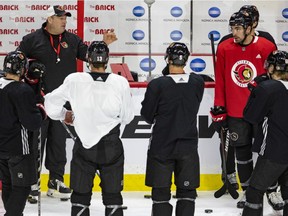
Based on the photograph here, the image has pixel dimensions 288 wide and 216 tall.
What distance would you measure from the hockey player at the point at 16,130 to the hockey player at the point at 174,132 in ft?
2.51

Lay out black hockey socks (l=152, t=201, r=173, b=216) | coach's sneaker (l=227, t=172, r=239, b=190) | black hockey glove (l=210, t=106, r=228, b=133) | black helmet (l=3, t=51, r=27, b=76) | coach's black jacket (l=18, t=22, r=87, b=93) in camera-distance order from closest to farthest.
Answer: black helmet (l=3, t=51, r=27, b=76) → black hockey socks (l=152, t=201, r=173, b=216) → black hockey glove (l=210, t=106, r=228, b=133) → coach's black jacket (l=18, t=22, r=87, b=93) → coach's sneaker (l=227, t=172, r=239, b=190)

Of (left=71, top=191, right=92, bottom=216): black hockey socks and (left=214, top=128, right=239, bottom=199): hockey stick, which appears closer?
(left=71, top=191, right=92, bottom=216): black hockey socks

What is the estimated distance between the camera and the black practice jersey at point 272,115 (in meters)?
5.30

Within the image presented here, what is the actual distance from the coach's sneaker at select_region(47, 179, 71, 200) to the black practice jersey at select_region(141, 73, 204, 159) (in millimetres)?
1511

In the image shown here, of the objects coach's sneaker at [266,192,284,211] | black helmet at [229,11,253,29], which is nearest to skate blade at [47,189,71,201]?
coach's sneaker at [266,192,284,211]

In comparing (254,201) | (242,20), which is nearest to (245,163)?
(254,201)

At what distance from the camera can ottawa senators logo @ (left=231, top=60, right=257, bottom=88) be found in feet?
21.3

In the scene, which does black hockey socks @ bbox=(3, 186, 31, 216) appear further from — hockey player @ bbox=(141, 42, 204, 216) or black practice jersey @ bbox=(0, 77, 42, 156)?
hockey player @ bbox=(141, 42, 204, 216)

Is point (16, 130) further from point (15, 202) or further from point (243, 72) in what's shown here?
point (243, 72)

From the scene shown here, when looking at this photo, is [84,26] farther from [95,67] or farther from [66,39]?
[95,67]

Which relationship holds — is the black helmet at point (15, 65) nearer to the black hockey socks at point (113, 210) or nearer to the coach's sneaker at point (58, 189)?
the black hockey socks at point (113, 210)

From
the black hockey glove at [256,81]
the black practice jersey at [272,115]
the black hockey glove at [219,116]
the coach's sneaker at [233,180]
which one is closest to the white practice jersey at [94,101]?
the black practice jersey at [272,115]

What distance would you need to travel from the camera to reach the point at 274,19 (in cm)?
862

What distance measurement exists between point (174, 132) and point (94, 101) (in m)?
0.61
